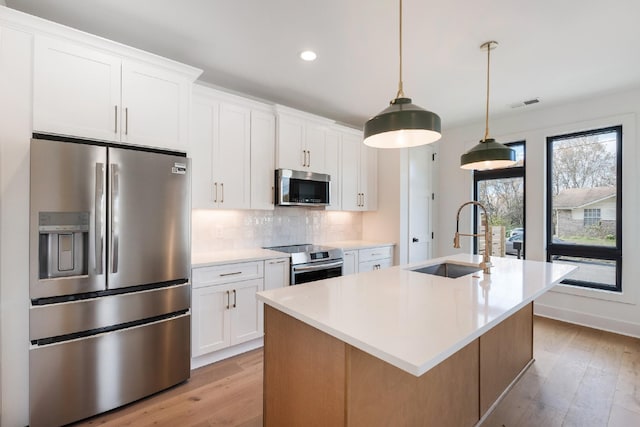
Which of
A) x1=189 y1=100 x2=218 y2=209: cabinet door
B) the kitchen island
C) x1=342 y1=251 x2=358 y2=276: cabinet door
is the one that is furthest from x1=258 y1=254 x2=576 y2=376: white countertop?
x1=189 y1=100 x2=218 y2=209: cabinet door

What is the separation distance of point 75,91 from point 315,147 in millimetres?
2353

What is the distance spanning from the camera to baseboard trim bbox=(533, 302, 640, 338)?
331 centimetres

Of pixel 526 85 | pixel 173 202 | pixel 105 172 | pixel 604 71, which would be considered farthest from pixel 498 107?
pixel 105 172

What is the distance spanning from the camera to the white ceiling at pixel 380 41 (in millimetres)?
2002

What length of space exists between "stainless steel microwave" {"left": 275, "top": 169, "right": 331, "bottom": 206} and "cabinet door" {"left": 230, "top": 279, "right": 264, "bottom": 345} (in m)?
0.98

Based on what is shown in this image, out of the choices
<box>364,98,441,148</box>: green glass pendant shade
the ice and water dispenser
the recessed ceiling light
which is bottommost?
the ice and water dispenser

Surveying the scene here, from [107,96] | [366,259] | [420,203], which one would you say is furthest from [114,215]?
[420,203]

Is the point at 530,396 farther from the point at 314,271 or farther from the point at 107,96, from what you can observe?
the point at 107,96

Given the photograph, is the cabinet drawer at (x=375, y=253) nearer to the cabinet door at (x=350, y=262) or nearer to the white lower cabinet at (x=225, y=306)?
the cabinet door at (x=350, y=262)

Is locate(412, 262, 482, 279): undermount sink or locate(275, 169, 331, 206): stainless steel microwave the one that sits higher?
locate(275, 169, 331, 206): stainless steel microwave

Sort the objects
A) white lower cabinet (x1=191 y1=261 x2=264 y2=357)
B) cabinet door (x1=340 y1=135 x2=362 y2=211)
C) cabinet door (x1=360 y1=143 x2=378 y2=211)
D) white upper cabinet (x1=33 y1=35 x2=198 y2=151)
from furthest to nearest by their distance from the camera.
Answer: cabinet door (x1=360 y1=143 x2=378 y2=211)
cabinet door (x1=340 y1=135 x2=362 y2=211)
white lower cabinet (x1=191 y1=261 x2=264 y2=357)
white upper cabinet (x1=33 y1=35 x2=198 y2=151)

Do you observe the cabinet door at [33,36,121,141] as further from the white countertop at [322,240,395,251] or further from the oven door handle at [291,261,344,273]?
the white countertop at [322,240,395,251]

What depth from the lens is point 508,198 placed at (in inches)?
168

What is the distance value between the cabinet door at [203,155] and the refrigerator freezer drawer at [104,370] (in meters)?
1.09
